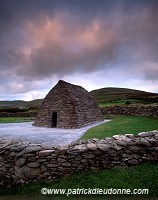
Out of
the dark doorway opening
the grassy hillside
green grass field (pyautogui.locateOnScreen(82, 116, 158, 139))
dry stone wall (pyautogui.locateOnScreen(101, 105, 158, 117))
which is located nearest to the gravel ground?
green grass field (pyautogui.locateOnScreen(82, 116, 158, 139))

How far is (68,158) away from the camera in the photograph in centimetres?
686

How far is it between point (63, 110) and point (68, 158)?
16057 millimetres

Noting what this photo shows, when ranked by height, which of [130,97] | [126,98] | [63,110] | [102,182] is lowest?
[102,182]

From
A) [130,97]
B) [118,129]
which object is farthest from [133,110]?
[130,97]

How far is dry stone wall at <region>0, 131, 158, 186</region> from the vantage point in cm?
685

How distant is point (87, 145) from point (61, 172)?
1.35 metres

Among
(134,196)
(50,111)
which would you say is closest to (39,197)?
(134,196)

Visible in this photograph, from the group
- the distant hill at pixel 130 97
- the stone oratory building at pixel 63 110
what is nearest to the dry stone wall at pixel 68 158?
the stone oratory building at pixel 63 110

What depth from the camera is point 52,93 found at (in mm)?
24781

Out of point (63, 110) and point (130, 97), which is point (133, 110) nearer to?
point (63, 110)

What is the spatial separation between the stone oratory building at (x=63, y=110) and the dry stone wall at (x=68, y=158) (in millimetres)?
14282

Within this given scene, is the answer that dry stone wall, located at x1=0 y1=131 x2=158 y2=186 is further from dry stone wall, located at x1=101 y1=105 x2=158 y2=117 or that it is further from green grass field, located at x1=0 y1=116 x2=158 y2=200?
dry stone wall, located at x1=101 y1=105 x2=158 y2=117

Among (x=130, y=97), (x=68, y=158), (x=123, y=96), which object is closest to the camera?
(x=68, y=158)

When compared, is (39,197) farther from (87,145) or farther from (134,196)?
(134,196)
